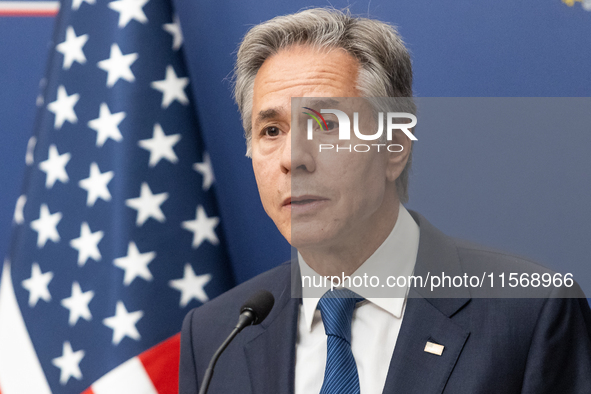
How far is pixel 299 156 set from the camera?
3.68 ft

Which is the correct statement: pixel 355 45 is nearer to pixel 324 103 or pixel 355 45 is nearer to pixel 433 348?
pixel 324 103

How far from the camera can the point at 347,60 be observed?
1210 millimetres

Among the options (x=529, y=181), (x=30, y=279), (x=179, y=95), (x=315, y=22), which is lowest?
(x=30, y=279)

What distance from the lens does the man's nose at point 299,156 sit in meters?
1.12

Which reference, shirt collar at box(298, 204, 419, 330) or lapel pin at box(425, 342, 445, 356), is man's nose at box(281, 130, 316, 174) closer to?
A: shirt collar at box(298, 204, 419, 330)

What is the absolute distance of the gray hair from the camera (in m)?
→ 1.21

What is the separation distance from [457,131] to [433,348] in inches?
18.6

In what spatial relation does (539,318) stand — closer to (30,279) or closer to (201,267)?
(201,267)

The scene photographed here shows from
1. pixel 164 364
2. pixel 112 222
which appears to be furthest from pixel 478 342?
pixel 112 222

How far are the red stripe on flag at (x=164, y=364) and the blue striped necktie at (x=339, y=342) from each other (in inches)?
24.5

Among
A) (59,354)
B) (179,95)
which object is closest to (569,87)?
(179,95)

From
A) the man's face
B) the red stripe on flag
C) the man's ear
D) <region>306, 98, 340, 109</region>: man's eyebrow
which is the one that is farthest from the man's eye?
the red stripe on flag

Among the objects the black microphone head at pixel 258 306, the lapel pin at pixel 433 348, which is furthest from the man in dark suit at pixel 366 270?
the black microphone head at pixel 258 306

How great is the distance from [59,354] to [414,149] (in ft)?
4.05
